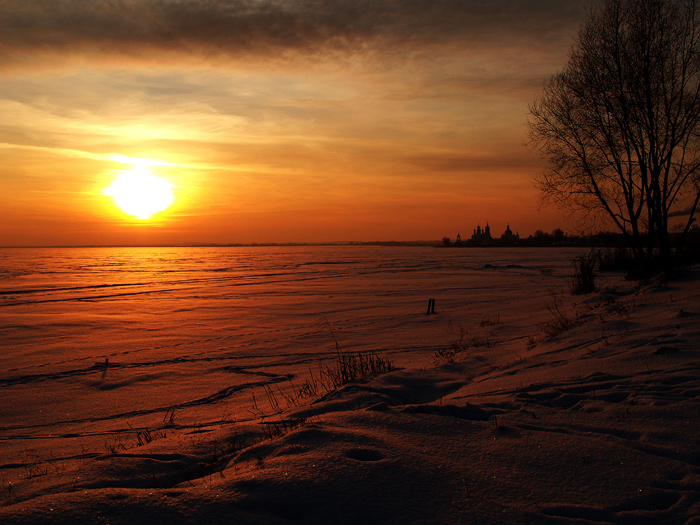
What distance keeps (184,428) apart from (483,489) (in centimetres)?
398

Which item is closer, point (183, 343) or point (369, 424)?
→ point (369, 424)

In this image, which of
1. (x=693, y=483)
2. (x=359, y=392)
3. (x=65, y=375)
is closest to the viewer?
(x=693, y=483)

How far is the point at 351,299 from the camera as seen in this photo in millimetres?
17781

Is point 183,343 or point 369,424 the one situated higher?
point 369,424

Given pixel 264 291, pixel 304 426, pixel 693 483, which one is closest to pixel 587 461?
pixel 693 483

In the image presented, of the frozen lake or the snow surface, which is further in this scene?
the frozen lake

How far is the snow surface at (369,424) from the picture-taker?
2504 mm

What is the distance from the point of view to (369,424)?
Answer: 3.66 meters

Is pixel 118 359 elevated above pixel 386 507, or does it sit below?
below

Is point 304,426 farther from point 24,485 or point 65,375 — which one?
point 65,375

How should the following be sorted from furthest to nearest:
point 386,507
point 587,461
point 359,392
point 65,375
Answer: point 65,375 < point 359,392 < point 587,461 < point 386,507

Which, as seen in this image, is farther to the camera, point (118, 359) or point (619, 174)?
point (619, 174)

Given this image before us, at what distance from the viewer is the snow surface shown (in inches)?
98.6

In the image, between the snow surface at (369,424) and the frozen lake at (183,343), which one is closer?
the snow surface at (369,424)
